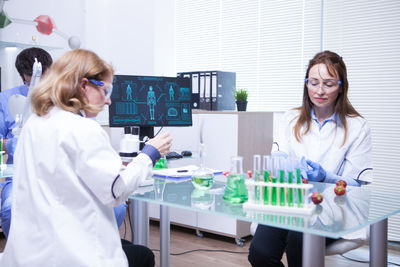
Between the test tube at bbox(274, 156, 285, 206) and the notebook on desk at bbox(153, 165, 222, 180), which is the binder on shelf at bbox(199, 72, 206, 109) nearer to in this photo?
the notebook on desk at bbox(153, 165, 222, 180)

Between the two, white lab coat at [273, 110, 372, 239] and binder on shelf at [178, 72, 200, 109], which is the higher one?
binder on shelf at [178, 72, 200, 109]

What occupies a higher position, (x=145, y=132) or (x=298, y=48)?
(x=298, y=48)

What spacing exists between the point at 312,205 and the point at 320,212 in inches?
1.9

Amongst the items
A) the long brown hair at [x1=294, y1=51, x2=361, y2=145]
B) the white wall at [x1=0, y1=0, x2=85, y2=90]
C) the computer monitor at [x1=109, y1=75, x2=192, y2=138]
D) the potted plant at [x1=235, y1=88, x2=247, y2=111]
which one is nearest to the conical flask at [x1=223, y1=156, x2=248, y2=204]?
the long brown hair at [x1=294, y1=51, x2=361, y2=145]

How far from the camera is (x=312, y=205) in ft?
4.39

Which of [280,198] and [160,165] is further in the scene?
[160,165]

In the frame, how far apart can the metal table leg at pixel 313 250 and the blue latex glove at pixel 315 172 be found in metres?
0.65

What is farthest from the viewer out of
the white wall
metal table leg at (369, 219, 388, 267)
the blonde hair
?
the white wall

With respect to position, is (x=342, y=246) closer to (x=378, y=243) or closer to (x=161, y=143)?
(x=378, y=243)

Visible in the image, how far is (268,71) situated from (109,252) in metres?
2.72

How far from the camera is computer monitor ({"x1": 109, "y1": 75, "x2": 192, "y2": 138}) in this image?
7.98 feet

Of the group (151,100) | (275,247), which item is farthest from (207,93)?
(275,247)

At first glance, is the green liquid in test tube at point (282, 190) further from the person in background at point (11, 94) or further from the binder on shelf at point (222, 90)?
the binder on shelf at point (222, 90)

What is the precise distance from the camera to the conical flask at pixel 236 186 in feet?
4.63
